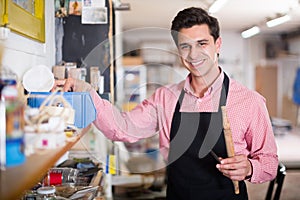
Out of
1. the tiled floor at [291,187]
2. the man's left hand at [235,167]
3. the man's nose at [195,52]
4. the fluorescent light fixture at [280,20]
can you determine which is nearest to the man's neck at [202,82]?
the man's nose at [195,52]

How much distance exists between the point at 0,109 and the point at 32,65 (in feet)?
2.41

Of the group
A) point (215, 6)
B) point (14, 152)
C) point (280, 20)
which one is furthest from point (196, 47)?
point (280, 20)

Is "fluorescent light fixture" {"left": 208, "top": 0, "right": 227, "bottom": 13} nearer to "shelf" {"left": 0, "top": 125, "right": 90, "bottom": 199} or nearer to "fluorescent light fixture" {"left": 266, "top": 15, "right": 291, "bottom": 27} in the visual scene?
"shelf" {"left": 0, "top": 125, "right": 90, "bottom": 199}

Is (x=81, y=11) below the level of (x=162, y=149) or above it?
above

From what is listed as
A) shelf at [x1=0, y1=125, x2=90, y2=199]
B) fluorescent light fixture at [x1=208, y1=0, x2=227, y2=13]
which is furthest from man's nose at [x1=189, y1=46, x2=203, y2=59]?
shelf at [x1=0, y1=125, x2=90, y2=199]

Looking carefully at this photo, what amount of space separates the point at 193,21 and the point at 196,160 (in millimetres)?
472

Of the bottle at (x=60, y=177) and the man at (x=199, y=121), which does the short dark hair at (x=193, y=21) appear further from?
the bottle at (x=60, y=177)

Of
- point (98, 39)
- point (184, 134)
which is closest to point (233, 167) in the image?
point (184, 134)

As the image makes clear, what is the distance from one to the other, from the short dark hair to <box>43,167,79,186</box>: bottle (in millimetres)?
580

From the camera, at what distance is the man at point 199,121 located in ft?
4.70

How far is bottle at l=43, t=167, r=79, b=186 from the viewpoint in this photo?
1397 mm

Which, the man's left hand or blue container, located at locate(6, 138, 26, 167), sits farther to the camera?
the man's left hand

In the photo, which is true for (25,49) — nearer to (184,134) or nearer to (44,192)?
(44,192)

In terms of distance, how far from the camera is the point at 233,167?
4.14 ft
